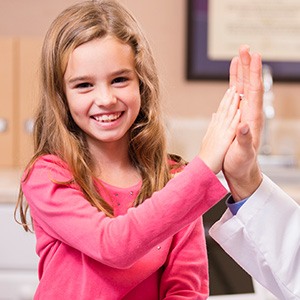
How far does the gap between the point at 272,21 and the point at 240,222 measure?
1729 millimetres

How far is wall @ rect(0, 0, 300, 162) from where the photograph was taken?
8.85 ft

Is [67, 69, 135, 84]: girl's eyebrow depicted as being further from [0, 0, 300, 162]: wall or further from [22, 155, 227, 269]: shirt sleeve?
[0, 0, 300, 162]: wall

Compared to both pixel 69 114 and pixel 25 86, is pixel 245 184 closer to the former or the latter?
Result: pixel 69 114

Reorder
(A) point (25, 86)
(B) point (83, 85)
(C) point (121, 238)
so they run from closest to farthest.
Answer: (C) point (121, 238) → (B) point (83, 85) → (A) point (25, 86)

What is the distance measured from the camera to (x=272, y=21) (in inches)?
107

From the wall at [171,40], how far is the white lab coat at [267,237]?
1574 mm

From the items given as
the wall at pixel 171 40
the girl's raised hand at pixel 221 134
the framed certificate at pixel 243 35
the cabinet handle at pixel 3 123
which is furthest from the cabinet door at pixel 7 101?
the girl's raised hand at pixel 221 134

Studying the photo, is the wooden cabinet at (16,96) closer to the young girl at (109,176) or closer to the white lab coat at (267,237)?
the young girl at (109,176)

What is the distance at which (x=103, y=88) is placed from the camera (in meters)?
1.06

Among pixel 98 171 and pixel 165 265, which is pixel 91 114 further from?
pixel 165 265

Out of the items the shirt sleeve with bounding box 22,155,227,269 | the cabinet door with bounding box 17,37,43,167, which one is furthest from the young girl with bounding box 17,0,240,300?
the cabinet door with bounding box 17,37,43,167

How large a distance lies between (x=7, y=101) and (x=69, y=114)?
5.07ft

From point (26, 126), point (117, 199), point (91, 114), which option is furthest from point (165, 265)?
point (26, 126)

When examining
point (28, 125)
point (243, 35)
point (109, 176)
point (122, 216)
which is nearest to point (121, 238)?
point (122, 216)
